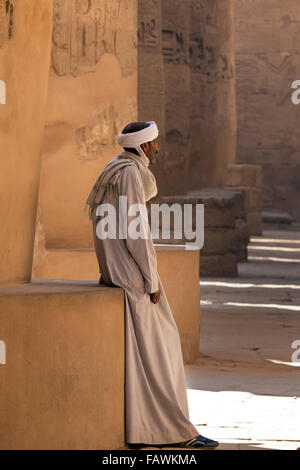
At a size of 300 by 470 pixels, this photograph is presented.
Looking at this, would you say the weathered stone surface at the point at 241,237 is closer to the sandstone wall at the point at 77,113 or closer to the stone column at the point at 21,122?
the sandstone wall at the point at 77,113

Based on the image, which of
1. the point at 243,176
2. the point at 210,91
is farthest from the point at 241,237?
the point at 243,176

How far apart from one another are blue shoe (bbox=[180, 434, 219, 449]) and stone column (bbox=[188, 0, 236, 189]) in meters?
10.2

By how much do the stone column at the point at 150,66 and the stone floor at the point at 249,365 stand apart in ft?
6.58

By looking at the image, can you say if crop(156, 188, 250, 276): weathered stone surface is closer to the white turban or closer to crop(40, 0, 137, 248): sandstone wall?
crop(40, 0, 137, 248): sandstone wall

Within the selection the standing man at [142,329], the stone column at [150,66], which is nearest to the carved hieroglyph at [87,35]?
the standing man at [142,329]

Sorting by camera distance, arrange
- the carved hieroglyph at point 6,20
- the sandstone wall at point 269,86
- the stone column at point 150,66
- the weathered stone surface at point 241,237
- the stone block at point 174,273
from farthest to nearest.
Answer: the sandstone wall at point 269,86 < the weathered stone surface at point 241,237 < the stone column at point 150,66 < the stone block at point 174,273 < the carved hieroglyph at point 6,20

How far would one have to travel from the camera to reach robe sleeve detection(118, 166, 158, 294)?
3996 millimetres

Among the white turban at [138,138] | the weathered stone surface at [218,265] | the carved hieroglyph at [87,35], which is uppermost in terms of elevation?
the carved hieroglyph at [87,35]

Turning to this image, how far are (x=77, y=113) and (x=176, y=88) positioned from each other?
5.79m

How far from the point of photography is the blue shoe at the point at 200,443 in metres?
4.00

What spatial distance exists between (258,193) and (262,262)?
13.1 ft

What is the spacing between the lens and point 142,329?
3965mm

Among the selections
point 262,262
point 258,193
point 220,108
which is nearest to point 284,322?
point 262,262

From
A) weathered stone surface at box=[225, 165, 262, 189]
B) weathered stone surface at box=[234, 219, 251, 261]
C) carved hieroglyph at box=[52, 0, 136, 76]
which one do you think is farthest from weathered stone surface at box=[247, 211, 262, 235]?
carved hieroglyph at box=[52, 0, 136, 76]
